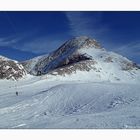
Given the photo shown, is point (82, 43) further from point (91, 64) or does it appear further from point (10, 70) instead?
point (10, 70)

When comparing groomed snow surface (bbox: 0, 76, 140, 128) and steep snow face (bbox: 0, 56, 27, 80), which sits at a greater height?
steep snow face (bbox: 0, 56, 27, 80)

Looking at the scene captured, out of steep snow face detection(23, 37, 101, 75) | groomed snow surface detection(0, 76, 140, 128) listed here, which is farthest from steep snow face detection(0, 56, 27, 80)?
groomed snow surface detection(0, 76, 140, 128)

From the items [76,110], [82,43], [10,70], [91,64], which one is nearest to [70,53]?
[82,43]

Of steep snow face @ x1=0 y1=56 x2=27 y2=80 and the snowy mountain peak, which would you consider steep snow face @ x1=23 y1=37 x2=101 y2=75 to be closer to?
the snowy mountain peak

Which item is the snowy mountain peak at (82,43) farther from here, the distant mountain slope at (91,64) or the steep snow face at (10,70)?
the steep snow face at (10,70)
